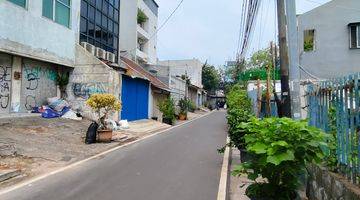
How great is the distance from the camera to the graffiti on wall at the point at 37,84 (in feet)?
61.7

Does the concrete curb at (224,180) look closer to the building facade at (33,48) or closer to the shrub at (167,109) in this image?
the building facade at (33,48)

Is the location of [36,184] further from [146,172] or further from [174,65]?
[174,65]

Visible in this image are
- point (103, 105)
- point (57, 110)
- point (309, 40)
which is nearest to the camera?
point (103, 105)

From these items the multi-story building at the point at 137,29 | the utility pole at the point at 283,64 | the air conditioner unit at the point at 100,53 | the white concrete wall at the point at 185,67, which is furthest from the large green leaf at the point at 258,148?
the white concrete wall at the point at 185,67

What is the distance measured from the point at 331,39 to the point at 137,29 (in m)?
22.0

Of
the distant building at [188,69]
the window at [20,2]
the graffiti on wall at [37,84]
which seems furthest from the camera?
the distant building at [188,69]

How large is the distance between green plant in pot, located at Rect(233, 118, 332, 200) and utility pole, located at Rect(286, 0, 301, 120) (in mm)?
3815

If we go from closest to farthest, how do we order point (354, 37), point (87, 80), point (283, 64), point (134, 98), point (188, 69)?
point (283, 64)
point (87, 80)
point (354, 37)
point (134, 98)
point (188, 69)

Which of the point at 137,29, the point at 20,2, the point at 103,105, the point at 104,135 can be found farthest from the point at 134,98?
the point at 137,29

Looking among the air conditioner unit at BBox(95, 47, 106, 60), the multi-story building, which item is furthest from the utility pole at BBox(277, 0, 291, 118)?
the multi-story building

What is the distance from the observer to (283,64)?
10.1 m

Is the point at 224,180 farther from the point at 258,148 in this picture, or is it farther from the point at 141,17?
the point at 141,17

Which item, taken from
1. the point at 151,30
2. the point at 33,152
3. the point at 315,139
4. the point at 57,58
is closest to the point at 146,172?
the point at 33,152

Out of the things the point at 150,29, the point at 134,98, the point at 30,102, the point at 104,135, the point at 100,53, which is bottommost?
the point at 104,135
